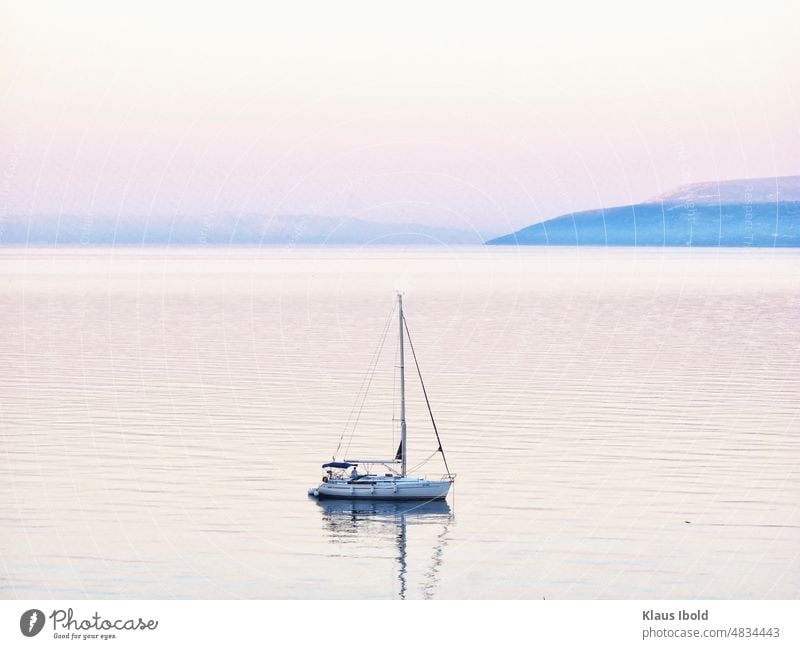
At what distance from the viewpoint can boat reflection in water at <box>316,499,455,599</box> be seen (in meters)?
47.1

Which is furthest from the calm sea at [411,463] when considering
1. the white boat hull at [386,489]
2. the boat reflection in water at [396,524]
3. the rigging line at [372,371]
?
the white boat hull at [386,489]

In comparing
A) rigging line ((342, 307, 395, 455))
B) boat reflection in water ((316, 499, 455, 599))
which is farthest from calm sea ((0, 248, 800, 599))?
rigging line ((342, 307, 395, 455))

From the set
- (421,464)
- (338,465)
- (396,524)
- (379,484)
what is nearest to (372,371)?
(421,464)

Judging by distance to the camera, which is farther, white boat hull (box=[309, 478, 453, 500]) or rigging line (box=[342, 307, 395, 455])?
rigging line (box=[342, 307, 395, 455])

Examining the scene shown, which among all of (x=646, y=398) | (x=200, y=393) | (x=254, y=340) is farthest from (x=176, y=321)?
(x=646, y=398)

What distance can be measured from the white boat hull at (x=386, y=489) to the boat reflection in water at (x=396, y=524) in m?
0.25

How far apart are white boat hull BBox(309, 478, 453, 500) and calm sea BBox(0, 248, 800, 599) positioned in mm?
995

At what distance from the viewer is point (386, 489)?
57688mm

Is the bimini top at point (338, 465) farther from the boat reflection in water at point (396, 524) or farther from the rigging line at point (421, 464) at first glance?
the rigging line at point (421, 464)

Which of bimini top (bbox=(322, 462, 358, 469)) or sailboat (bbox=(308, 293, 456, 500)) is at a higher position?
bimini top (bbox=(322, 462, 358, 469))

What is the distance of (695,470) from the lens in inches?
2341

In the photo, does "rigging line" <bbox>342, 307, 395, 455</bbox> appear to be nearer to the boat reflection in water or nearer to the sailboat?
the sailboat

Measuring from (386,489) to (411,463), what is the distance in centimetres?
636
